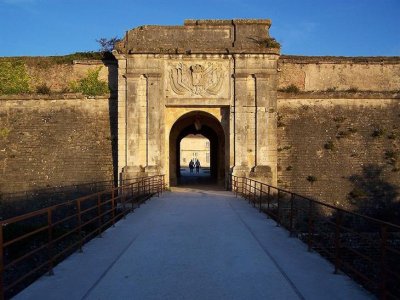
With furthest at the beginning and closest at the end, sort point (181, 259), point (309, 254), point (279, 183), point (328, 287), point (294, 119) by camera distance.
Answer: point (294, 119)
point (279, 183)
point (309, 254)
point (181, 259)
point (328, 287)

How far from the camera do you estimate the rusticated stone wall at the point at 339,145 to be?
18469mm

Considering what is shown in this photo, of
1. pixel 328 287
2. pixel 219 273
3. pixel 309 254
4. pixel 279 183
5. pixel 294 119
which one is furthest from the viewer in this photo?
pixel 294 119

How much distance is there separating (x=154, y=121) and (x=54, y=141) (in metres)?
4.93

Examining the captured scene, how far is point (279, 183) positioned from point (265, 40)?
21.6ft

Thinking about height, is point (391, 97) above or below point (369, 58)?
below

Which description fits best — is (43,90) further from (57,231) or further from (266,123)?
(266,123)

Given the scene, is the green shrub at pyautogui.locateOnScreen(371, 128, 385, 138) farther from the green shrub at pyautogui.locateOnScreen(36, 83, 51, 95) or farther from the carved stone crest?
the green shrub at pyautogui.locateOnScreen(36, 83, 51, 95)

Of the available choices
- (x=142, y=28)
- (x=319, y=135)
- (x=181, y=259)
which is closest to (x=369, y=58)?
(x=319, y=135)

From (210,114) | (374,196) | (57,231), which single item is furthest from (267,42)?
(57,231)

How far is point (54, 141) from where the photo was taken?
19891 millimetres

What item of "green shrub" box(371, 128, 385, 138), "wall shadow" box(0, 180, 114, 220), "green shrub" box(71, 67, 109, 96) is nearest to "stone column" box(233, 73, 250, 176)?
"green shrub" box(371, 128, 385, 138)

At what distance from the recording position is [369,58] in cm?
2122

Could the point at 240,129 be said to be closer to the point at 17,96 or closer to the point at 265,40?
the point at 265,40

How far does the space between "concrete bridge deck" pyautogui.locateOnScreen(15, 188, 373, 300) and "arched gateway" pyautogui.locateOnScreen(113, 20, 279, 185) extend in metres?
9.54
